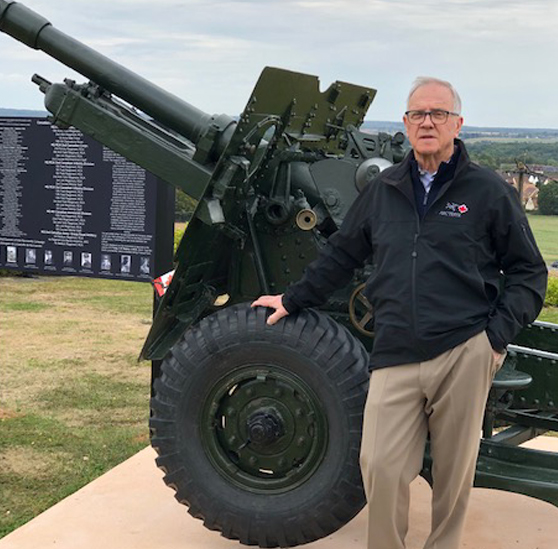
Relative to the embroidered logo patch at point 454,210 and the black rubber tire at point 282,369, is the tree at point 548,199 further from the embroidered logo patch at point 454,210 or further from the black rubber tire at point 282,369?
the embroidered logo patch at point 454,210

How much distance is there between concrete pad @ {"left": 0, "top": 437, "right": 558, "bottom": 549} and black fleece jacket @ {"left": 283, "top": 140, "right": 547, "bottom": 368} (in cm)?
160

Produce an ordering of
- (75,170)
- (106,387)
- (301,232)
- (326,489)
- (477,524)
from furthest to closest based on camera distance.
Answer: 1. (106,387)
2. (75,170)
3. (477,524)
4. (301,232)
5. (326,489)

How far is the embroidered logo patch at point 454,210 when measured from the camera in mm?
3471

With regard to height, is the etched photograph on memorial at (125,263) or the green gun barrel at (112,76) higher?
the green gun barrel at (112,76)

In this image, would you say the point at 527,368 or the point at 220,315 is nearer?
the point at 220,315

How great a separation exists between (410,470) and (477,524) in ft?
5.50

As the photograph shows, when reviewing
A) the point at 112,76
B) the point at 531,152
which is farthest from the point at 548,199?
the point at 112,76

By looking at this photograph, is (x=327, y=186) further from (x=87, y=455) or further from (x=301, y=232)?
(x=87, y=455)

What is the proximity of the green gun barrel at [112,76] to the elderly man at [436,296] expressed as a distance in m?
1.60

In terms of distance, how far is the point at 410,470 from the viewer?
3.60m

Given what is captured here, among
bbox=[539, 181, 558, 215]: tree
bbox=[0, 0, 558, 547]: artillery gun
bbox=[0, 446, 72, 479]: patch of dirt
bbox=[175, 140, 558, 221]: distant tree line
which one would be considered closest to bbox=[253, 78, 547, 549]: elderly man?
bbox=[0, 0, 558, 547]: artillery gun

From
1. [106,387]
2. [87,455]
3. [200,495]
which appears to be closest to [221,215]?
[200,495]

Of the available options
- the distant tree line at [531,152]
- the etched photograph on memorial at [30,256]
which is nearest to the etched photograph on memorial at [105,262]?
the etched photograph on memorial at [30,256]

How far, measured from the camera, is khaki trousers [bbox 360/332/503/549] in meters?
3.48
